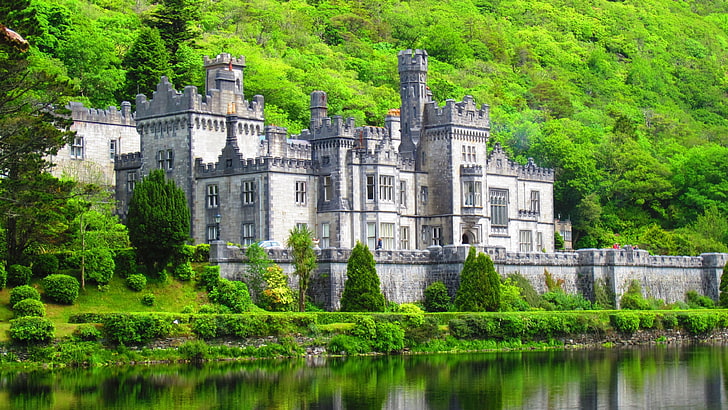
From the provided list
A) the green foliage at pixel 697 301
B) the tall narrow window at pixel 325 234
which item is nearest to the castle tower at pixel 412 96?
the tall narrow window at pixel 325 234

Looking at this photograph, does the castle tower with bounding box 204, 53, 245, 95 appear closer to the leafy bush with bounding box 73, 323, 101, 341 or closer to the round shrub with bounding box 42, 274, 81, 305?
the round shrub with bounding box 42, 274, 81, 305

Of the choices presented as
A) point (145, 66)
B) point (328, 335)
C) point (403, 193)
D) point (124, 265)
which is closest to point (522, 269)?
point (403, 193)

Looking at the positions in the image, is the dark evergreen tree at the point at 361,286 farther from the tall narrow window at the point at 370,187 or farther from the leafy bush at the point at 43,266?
the leafy bush at the point at 43,266

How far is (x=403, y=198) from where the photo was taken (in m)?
81.9

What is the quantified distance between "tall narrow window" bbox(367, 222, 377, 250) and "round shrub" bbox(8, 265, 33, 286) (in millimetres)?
22985

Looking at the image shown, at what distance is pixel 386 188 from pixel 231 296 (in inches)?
664

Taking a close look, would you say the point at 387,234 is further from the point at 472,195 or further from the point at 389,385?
the point at 389,385

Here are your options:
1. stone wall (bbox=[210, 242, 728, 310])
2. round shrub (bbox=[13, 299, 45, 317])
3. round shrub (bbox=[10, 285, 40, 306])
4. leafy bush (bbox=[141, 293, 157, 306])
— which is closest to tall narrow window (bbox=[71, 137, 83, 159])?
stone wall (bbox=[210, 242, 728, 310])

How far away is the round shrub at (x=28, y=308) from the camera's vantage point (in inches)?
2254

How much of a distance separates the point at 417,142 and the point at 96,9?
62.5 metres

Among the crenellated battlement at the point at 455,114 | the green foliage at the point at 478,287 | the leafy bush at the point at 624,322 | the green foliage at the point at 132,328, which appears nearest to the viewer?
the green foliage at the point at 132,328

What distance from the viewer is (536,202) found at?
311 feet

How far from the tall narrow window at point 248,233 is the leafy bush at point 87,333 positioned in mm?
20519

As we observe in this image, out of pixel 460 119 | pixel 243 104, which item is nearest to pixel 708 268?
pixel 460 119
